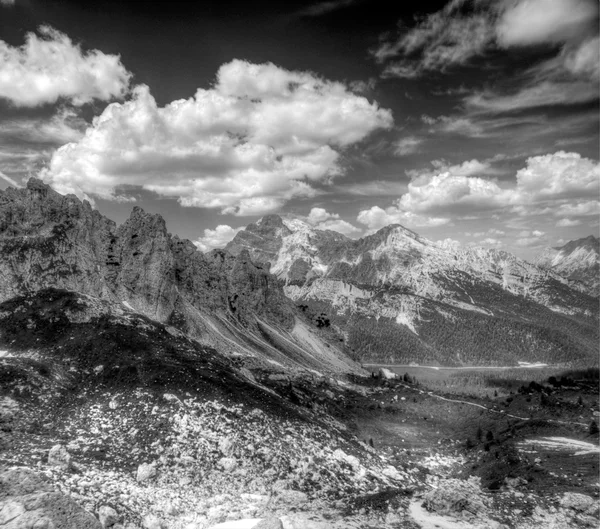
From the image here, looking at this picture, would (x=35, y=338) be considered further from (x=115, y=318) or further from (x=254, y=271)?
(x=254, y=271)

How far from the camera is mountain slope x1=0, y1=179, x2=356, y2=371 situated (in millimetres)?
94938

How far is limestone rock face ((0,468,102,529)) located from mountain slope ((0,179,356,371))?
63.3m

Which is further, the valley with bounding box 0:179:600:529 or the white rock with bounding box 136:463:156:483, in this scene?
the white rock with bounding box 136:463:156:483

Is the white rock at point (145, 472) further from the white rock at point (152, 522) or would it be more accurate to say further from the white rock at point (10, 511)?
the white rock at point (10, 511)

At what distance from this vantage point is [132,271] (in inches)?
4464

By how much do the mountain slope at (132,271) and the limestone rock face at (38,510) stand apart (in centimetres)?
6331

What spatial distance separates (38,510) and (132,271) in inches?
4156

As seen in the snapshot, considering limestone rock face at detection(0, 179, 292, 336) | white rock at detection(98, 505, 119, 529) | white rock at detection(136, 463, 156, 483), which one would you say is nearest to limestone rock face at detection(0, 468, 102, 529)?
white rock at detection(98, 505, 119, 529)

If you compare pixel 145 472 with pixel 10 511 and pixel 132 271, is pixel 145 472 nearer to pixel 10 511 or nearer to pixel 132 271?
pixel 10 511

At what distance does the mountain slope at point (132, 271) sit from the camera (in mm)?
94938

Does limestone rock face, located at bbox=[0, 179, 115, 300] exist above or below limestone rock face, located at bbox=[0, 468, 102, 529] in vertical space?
above

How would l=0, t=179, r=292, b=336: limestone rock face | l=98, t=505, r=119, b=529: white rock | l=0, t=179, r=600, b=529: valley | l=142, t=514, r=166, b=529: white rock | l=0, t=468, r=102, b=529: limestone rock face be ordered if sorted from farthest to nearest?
l=0, t=179, r=292, b=336: limestone rock face, l=0, t=179, r=600, b=529: valley, l=142, t=514, r=166, b=529: white rock, l=98, t=505, r=119, b=529: white rock, l=0, t=468, r=102, b=529: limestone rock face

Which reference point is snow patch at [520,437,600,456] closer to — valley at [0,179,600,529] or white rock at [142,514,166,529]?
valley at [0,179,600,529]

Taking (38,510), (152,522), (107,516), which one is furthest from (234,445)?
(38,510)
